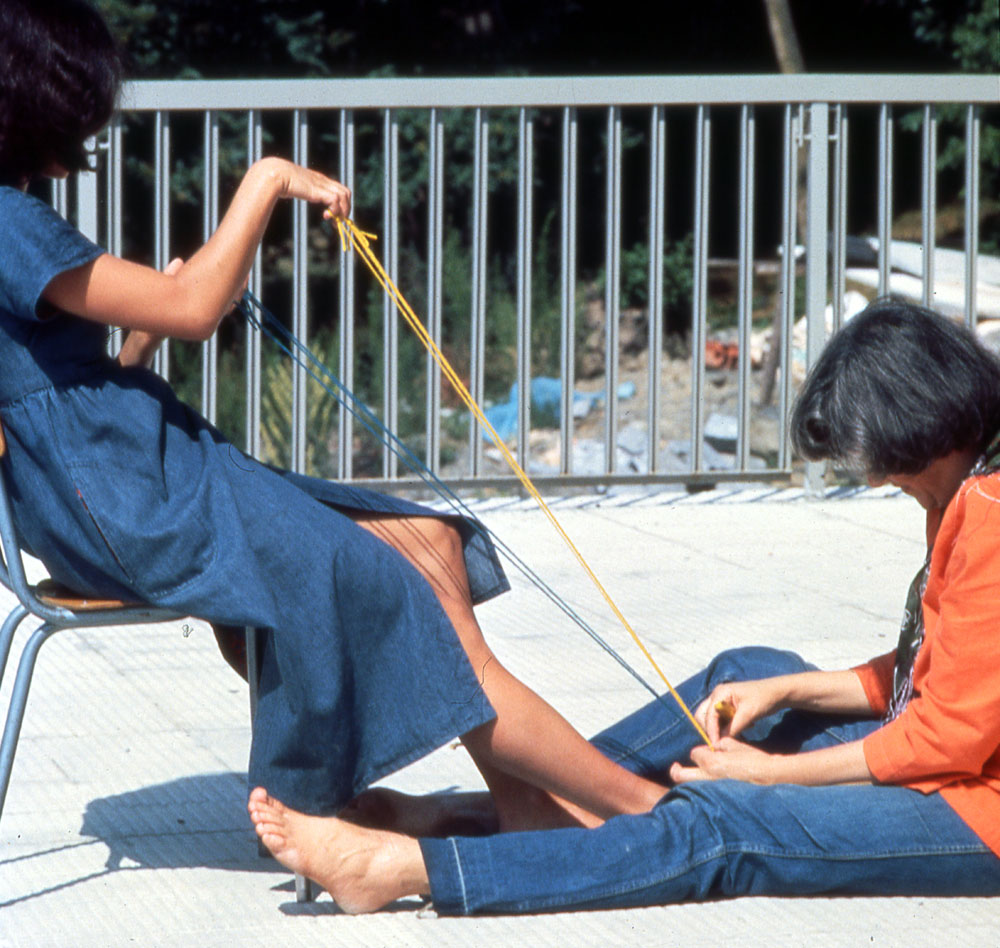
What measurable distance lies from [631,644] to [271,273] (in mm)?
7953

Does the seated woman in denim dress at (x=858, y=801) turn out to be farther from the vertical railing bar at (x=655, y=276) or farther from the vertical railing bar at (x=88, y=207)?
the vertical railing bar at (x=88, y=207)

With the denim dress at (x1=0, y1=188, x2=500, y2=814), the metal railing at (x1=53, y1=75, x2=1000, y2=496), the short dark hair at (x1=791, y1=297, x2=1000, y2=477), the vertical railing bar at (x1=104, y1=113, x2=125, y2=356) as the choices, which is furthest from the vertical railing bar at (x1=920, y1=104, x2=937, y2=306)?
the denim dress at (x1=0, y1=188, x2=500, y2=814)

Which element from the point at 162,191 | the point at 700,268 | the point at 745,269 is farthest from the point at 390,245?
the point at 745,269

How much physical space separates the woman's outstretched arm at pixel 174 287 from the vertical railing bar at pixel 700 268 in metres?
3.35

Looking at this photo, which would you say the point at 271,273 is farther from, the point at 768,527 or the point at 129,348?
the point at 129,348

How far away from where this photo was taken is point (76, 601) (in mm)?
2225

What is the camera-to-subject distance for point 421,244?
39.8 feet

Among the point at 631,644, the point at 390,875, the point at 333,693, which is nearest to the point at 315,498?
the point at 333,693

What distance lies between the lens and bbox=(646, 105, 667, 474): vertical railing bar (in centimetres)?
531

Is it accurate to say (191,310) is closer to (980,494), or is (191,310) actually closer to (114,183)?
(980,494)

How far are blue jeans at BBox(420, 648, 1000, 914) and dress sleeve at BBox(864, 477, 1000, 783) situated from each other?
100 mm

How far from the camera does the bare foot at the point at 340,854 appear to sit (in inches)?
84.7

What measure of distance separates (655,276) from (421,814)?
130 inches

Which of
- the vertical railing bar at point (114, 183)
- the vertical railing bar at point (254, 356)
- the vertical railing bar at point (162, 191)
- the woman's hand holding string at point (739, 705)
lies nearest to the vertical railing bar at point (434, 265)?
the vertical railing bar at point (254, 356)
